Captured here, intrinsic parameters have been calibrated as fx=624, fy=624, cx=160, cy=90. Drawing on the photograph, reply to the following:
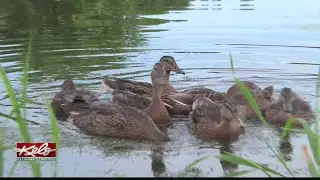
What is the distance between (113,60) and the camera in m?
11.5

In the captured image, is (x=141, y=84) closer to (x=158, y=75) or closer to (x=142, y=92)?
(x=142, y=92)

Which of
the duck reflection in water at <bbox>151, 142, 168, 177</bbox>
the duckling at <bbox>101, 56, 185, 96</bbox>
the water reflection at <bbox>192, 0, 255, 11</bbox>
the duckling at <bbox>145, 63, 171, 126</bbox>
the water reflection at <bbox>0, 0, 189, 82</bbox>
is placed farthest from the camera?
the water reflection at <bbox>192, 0, 255, 11</bbox>

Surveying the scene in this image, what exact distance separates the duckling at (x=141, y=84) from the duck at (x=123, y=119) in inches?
24.1

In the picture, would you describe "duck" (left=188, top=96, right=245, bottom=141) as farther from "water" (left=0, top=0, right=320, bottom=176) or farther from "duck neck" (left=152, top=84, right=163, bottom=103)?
"duck neck" (left=152, top=84, right=163, bottom=103)

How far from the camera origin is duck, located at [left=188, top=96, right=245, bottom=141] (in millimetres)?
7473

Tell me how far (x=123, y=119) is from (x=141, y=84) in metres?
1.78

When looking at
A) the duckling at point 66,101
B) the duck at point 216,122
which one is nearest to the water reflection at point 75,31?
the duckling at point 66,101

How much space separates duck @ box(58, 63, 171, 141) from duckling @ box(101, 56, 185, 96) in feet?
2.01

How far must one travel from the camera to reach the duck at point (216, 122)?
294 inches

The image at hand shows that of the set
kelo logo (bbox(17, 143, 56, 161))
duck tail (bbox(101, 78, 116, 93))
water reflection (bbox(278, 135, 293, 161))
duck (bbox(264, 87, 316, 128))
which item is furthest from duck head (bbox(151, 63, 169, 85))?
kelo logo (bbox(17, 143, 56, 161))

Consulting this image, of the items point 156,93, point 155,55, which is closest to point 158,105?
point 156,93

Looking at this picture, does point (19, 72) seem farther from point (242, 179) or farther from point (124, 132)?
point (242, 179)

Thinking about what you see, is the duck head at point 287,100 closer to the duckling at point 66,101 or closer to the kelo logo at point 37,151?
the duckling at point 66,101

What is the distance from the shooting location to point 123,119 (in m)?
7.62
